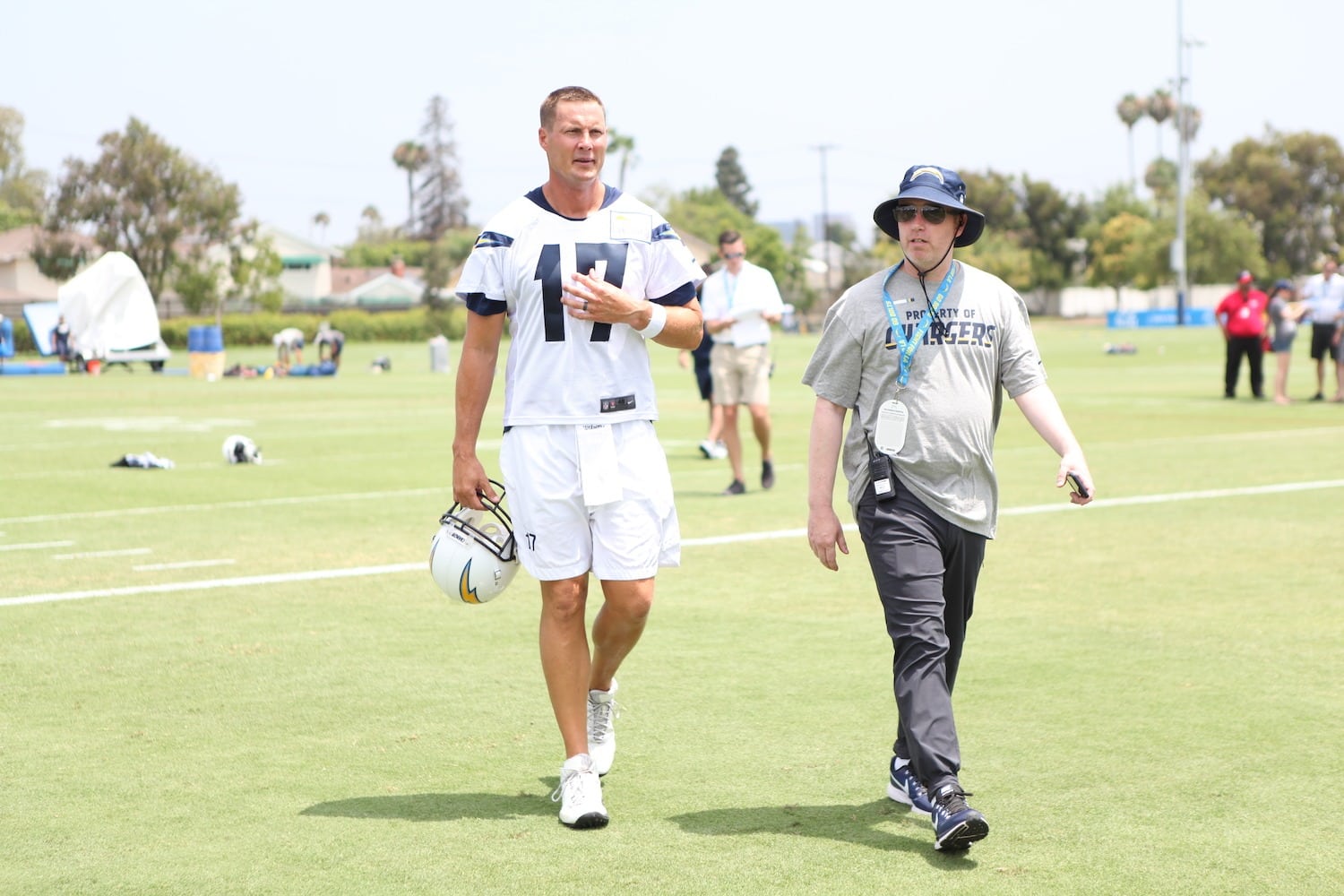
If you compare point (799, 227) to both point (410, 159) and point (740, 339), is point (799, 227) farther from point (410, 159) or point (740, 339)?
point (740, 339)

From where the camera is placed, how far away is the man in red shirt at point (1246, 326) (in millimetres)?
24609

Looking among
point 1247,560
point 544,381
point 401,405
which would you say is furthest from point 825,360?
point 401,405

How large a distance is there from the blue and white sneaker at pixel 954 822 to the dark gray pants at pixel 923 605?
47mm

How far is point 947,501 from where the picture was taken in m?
5.00

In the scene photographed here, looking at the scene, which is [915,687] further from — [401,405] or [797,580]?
[401,405]

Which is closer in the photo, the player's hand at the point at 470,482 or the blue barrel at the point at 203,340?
the player's hand at the point at 470,482

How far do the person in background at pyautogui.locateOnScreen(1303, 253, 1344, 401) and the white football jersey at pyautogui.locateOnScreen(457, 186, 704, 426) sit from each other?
19.9 metres

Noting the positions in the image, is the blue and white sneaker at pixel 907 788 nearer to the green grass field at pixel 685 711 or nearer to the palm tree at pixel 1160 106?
the green grass field at pixel 685 711

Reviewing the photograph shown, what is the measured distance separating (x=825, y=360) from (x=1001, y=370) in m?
0.57

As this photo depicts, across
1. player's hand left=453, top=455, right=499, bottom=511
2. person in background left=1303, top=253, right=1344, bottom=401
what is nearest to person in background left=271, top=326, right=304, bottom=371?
person in background left=1303, top=253, right=1344, bottom=401

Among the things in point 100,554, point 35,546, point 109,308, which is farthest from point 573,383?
point 109,308

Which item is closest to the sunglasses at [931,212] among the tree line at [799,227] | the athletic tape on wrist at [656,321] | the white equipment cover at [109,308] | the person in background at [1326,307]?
the athletic tape on wrist at [656,321]

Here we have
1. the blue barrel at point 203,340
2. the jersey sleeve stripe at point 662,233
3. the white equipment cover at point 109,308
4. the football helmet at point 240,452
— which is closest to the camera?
the jersey sleeve stripe at point 662,233

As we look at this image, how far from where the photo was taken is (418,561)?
407 inches
